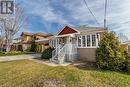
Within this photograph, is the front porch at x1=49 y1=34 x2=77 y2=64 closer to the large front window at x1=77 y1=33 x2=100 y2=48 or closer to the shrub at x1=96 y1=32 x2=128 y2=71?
the large front window at x1=77 y1=33 x2=100 y2=48

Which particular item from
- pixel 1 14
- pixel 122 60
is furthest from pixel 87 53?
pixel 1 14

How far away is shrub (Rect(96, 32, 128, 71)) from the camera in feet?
47.9

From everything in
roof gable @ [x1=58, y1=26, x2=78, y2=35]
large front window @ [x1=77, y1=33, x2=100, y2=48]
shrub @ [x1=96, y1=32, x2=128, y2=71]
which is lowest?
shrub @ [x1=96, y1=32, x2=128, y2=71]

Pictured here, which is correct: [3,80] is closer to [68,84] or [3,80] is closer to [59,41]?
[68,84]

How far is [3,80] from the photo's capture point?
1148 cm

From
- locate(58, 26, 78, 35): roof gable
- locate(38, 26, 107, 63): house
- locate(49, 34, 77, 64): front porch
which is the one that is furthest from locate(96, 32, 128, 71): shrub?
locate(58, 26, 78, 35): roof gable

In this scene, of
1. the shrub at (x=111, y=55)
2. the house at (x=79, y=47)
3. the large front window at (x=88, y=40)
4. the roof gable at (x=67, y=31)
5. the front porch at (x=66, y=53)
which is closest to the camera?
the shrub at (x=111, y=55)

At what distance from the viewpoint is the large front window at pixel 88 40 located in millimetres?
18612

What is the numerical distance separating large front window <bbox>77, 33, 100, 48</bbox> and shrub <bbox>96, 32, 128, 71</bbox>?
290cm

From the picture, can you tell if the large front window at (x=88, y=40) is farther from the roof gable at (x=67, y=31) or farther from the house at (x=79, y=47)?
the roof gable at (x=67, y=31)

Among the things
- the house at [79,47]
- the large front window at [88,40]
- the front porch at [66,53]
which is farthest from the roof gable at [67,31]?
the large front window at [88,40]

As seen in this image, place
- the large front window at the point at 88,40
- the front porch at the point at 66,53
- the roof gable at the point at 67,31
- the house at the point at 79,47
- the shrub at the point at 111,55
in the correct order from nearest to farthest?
1. the shrub at the point at 111,55
2. the large front window at the point at 88,40
3. the house at the point at 79,47
4. the front porch at the point at 66,53
5. the roof gable at the point at 67,31

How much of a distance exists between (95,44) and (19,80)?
34.6ft

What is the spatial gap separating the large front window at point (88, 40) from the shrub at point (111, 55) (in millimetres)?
2898
